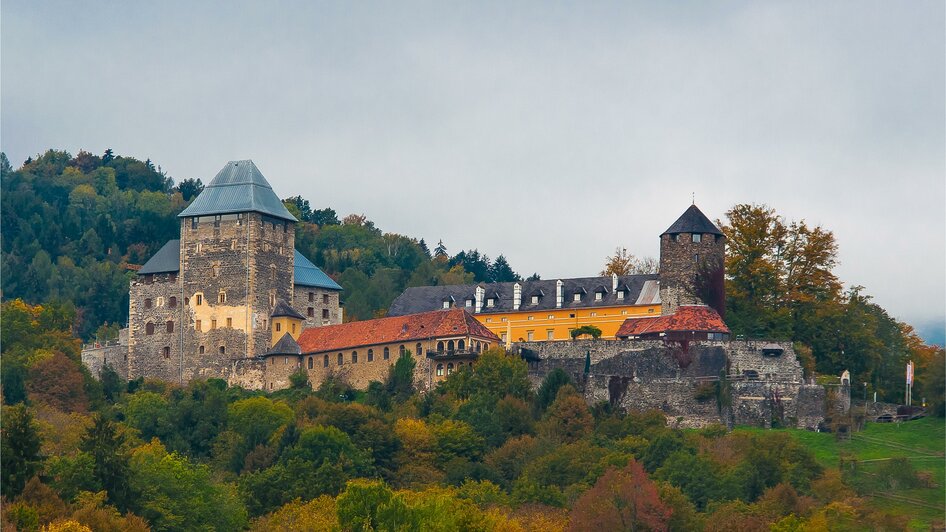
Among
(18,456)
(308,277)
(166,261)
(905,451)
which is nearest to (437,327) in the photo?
(308,277)

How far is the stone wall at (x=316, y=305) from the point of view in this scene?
94.6 m

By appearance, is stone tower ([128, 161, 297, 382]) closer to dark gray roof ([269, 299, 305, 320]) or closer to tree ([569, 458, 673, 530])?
dark gray roof ([269, 299, 305, 320])

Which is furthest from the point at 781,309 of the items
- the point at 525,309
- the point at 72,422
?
the point at 72,422

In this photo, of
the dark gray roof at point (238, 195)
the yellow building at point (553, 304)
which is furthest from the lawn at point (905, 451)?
the dark gray roof at point (238, 195)

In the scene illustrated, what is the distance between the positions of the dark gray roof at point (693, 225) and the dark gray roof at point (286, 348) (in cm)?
1660

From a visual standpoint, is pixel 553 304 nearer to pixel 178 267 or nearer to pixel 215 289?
pixel 215 289

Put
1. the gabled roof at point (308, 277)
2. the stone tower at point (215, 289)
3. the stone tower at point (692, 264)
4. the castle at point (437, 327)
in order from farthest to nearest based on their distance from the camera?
the gabled roof at point (308, 277)
the stone tower at point (215, 289)
the stone tower at point (692, 264)
the castle at point (437, 327)

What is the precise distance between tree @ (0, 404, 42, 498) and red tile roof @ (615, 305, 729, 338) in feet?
94.8

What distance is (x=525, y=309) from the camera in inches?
3637

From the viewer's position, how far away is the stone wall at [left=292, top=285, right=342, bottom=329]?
9462 centimetres

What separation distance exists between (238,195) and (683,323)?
2149 centimetres

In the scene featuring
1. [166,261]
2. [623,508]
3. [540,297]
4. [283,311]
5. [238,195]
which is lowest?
[623,508]

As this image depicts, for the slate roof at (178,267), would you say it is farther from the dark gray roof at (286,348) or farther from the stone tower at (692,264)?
the stone tower at (692,264)

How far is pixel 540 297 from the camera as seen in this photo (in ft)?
304
